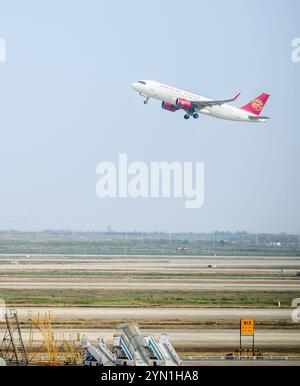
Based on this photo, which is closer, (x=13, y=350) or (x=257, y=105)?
(x=13, y=350)

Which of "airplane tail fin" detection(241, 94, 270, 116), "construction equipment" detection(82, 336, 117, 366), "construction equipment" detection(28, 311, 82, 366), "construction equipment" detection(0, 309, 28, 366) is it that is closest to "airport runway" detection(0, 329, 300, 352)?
"construction equipment" detection(28, 311, 82, 366)

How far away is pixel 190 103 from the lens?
132625mm

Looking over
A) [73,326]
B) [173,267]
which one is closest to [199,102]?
[173,267]

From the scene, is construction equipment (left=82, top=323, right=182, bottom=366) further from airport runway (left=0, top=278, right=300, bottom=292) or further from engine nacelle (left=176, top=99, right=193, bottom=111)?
engine nacelle (left=176, top=99, right=193, bottom=111)

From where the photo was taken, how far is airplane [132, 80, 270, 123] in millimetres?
129250

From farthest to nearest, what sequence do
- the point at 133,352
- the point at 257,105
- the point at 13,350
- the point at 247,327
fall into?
the point at 257,105
the point at 247,327
the point at 13,350
the point at 133,352

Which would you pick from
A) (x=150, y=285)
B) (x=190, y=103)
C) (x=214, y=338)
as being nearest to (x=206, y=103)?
(x=190, y=103)

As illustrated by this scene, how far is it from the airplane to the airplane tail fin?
2340 millimetres

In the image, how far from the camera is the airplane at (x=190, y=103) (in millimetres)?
129250

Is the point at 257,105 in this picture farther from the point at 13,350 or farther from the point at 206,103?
the point at 13,350

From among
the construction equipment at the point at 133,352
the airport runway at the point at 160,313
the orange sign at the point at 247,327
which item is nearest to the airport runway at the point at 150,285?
the airport runway at the point at 160,313

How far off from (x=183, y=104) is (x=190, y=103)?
159 cm

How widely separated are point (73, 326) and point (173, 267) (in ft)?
242

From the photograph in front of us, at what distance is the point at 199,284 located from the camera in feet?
341
